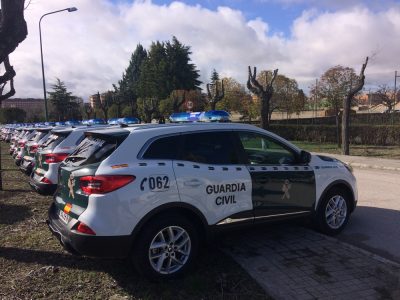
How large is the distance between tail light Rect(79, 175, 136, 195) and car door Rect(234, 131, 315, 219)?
5.26 feet

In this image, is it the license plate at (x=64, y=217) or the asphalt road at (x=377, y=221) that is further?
the asphalt road at (x=377, y=221)

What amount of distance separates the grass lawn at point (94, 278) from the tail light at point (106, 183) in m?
1.06

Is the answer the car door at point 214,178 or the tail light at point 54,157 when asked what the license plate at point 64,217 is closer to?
the car door at point 214,178

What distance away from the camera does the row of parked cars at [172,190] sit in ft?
13.7

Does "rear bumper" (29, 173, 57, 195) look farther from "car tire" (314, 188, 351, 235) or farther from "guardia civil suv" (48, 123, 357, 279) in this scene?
"car tire" (314, 188, 351, 235)

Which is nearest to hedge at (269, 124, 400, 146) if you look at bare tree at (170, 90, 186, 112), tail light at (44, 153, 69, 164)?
bare tree at (170, 90, 186, 112)

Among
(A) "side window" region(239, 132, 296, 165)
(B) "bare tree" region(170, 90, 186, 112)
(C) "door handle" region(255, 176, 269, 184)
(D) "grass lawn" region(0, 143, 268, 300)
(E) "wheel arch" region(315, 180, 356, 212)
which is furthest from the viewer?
(B) "bare tree" region(170, 90, 186, 112)

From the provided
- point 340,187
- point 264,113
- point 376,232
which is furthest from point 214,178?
point 264,113

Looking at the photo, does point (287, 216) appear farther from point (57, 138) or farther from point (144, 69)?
point (144, 69)

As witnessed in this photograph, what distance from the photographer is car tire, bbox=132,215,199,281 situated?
4301 millimetres

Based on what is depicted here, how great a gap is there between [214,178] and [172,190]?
570 millimetres

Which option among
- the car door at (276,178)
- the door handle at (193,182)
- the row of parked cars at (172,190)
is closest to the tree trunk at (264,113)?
the row of parked cars at (172,190)

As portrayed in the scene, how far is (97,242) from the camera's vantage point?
4.10m

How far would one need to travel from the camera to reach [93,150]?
15.6 ft
